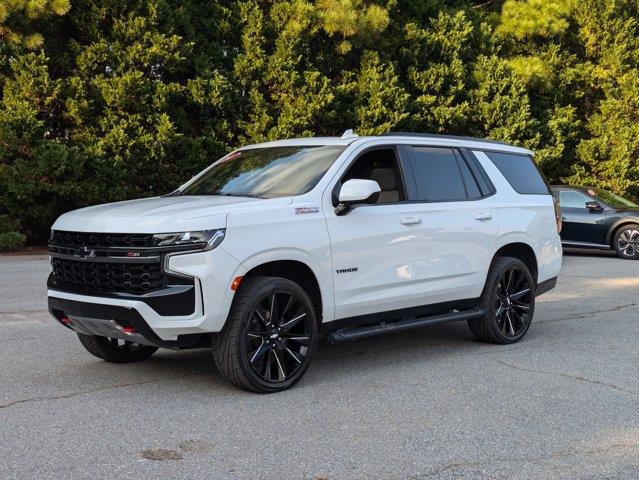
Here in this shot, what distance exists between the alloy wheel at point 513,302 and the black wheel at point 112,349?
3375mm

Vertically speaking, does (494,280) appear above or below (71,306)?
below

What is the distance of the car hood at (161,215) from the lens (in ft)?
17.1

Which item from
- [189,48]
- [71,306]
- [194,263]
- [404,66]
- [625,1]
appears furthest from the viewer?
Result: [625,1]

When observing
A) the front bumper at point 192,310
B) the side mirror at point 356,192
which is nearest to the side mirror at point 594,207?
the side mirror at point 356,192

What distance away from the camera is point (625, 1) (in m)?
25.2

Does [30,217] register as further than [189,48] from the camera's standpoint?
No

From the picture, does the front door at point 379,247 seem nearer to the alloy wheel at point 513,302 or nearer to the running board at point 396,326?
the running board at point 396,326

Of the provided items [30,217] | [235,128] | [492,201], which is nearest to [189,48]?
[235,128]

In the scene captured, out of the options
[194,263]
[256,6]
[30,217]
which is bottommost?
[30,217]

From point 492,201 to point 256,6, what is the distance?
13.8m

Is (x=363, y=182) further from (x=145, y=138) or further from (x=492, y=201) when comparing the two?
(x=145, y=138)

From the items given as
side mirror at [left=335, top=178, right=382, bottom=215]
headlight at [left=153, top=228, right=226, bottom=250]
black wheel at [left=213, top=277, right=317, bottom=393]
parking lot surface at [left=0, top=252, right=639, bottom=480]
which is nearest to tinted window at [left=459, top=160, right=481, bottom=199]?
parking lot surface at [left=0, top=252, right=639, bottom=480]

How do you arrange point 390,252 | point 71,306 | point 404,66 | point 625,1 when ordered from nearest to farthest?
point 71,306, point 390,252, point 404,66, point 625,1

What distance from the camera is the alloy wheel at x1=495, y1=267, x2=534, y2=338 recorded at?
7534 millimetres
